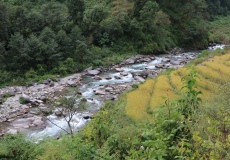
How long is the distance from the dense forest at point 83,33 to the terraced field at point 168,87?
9005 mm

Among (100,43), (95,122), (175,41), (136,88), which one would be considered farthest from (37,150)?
(175,41)

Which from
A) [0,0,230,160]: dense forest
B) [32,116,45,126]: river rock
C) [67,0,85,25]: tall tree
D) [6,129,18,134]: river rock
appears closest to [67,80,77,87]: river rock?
[0,0,230,160]: dense forest

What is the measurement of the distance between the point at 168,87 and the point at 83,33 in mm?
13451

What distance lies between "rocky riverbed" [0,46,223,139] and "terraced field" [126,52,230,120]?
305cm

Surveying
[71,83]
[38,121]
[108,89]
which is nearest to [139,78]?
[108,89]

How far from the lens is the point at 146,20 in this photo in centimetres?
2323

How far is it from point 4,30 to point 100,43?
8.53m

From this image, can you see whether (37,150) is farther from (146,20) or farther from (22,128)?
(146,20)

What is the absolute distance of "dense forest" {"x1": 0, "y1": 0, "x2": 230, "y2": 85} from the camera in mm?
16891

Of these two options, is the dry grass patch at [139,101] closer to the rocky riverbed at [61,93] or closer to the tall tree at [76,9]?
the rocky riverbed at [61,93]

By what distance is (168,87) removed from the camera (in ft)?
33.0

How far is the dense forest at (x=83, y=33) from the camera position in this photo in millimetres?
16891

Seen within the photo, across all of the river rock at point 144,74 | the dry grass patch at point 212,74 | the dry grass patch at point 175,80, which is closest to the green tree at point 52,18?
the river rock at point 144,74

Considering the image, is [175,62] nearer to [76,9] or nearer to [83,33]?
[83,33]
